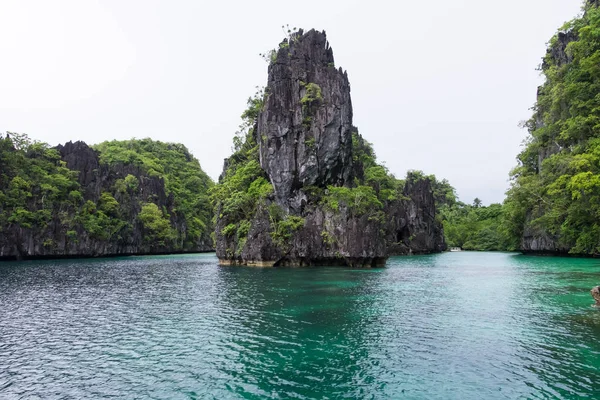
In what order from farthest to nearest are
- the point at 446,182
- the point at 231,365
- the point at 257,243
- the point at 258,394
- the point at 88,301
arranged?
the point at 446,182, the point at 257,243, the point at 88,301, the point at 231,365, the point at 258,394

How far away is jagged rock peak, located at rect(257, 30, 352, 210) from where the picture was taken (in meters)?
48.1

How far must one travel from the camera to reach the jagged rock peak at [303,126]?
158 feet

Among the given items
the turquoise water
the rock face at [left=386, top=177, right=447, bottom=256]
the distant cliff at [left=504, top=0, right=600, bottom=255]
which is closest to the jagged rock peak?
the distant cliff at [left=504, top=0, right=600, bottom=255]

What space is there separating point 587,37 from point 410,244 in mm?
47568

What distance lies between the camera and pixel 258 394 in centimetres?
972

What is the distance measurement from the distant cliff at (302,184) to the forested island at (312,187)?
152 mm

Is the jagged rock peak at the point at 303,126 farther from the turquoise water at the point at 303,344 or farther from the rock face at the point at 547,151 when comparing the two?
A: the rock face at the point at 547,151

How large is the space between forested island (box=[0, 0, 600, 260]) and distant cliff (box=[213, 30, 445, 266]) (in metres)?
0.15

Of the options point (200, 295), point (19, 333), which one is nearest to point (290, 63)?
point (200, 295)

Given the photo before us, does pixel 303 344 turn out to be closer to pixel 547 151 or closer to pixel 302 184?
pixel 302 184

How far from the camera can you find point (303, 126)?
161ft

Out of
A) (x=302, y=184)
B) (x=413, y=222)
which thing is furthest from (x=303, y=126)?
(x=413, y=222)

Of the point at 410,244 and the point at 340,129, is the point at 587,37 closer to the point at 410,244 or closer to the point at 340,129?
the point at 340,129

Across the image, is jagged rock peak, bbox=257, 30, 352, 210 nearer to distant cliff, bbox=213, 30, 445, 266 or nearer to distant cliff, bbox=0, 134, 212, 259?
distant cliff, bbox=213, 30, 445, 266
